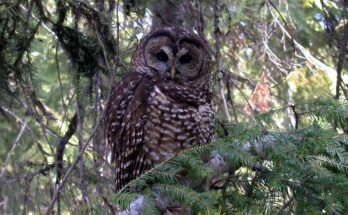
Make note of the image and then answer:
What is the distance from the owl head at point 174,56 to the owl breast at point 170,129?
351mm

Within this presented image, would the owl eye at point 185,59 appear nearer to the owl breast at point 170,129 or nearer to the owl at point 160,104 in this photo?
the owl at point 160,104

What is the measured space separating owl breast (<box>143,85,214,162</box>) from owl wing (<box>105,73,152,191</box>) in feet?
0.16

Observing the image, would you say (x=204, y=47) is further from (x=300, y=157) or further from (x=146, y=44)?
(x=300, y=157)

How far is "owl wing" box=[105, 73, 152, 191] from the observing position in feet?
12.2

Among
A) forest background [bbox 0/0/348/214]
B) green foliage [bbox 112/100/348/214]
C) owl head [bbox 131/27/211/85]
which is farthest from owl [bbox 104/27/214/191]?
green foliage [bbox 112/100/348/214]

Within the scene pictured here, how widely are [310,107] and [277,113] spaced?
213mm

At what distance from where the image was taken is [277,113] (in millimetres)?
3131

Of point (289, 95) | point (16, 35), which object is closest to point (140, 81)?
point (16, 35)

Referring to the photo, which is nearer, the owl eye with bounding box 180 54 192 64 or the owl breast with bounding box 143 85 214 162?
the owl breast with bounding box 143 85 214 162

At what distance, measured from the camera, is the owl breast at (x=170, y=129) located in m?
3.69

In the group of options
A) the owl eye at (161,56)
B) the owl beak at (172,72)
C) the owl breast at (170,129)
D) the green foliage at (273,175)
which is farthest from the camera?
the owl eye at (161,56)

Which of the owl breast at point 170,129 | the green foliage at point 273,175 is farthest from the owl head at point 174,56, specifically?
the green foliage at point 273,175

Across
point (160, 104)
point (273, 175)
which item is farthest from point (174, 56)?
point (273, 175)

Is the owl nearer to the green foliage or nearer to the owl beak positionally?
the owl beak
